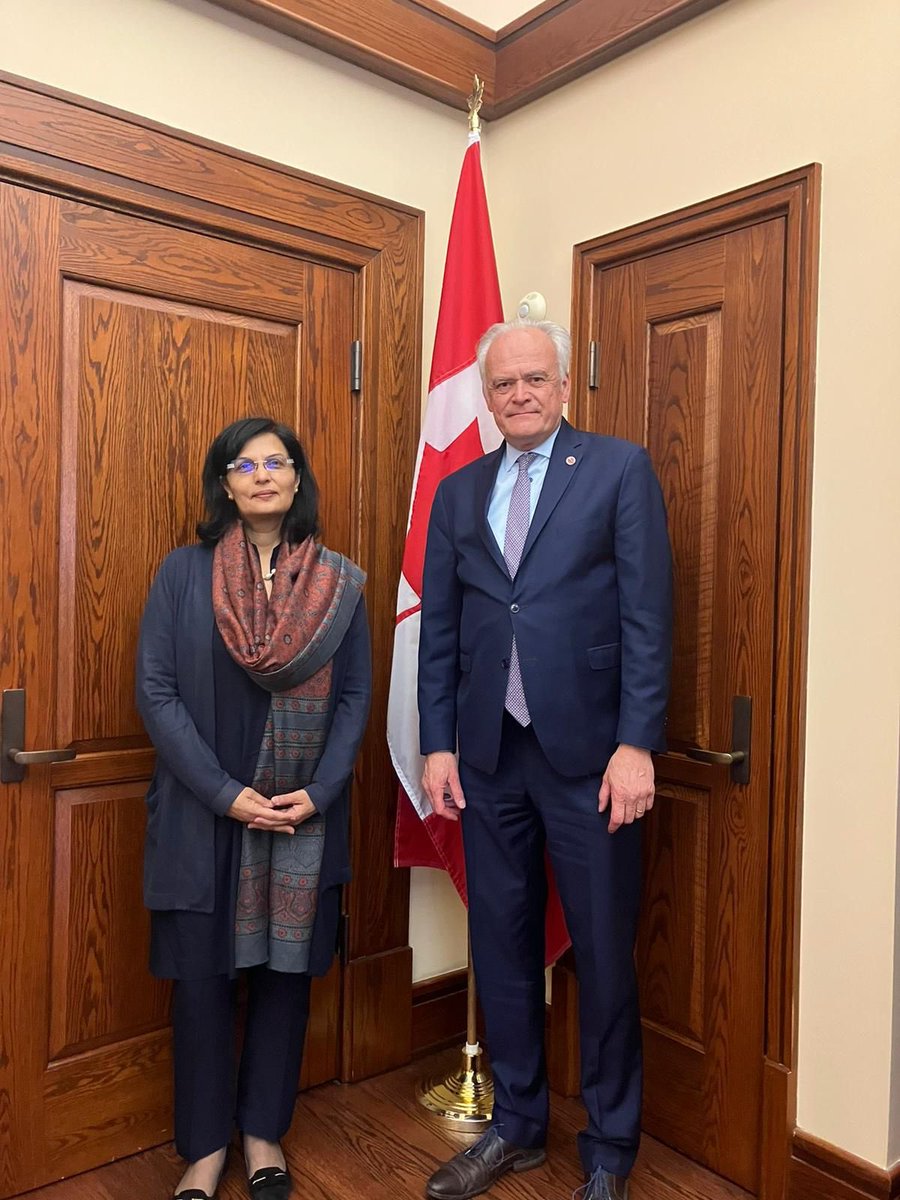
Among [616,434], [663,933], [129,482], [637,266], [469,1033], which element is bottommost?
[469,1033]

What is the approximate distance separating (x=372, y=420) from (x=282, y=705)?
83 centimetres

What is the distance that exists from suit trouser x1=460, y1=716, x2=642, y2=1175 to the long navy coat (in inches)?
12.7

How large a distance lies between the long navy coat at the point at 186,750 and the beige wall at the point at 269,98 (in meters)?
0.79

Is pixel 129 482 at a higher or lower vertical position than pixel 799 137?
lower

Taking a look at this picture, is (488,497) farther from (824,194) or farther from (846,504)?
(824,194)

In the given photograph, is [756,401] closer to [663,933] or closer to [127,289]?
[663,933]

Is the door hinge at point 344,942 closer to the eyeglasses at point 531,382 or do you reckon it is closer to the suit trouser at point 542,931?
the suit trouser at point 542,931

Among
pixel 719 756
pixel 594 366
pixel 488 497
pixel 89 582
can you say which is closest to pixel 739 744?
pixel 719 756

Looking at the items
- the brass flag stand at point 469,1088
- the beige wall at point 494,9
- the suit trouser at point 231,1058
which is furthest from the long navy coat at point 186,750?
the beige wall at point 494,9

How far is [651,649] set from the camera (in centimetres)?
178

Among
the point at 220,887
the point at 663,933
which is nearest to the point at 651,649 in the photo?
the point at 663,933

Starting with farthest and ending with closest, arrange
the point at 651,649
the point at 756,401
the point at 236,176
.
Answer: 1. the point at 236,176
2. the point at 756,401
3. the point at 651,649

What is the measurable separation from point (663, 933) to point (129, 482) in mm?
1535

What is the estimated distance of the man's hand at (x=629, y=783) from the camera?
177 cm
